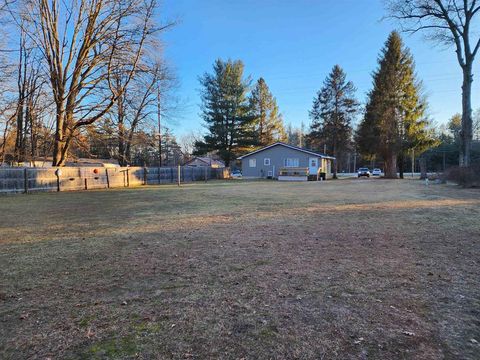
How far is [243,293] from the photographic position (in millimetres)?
3119

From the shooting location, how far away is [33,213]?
9.27 meters

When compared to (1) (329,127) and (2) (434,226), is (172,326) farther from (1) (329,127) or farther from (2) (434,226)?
(1) (329,127)

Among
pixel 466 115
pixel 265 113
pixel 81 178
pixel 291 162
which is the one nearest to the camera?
pixel 466 115

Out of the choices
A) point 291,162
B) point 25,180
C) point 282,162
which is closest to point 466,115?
point 291,162

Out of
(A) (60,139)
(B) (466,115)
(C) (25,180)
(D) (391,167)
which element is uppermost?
(B) (466,115)

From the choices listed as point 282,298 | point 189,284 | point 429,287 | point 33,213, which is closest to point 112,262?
point 189,284

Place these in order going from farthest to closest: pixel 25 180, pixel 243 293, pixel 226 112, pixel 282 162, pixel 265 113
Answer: pixel 265 113
pixel 226 112
pixel 282 162
pixel 25 180
pixel 243 293

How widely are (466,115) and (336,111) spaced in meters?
20.9

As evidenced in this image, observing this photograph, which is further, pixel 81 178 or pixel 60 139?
pixel 81 178

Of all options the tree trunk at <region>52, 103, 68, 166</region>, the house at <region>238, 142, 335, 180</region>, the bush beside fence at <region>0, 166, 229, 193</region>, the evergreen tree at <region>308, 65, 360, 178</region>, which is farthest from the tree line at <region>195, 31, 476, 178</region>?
the tree trunk at <region>52, 103, 68, 166</region>

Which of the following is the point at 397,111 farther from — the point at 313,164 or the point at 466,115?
the point at 466,115

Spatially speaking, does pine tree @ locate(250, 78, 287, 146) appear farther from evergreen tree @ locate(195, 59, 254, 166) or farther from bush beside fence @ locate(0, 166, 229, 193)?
bush beside fence @ locate(0, 166, 229, 193)

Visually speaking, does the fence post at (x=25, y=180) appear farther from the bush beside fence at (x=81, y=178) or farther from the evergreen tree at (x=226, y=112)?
the evergreen tree at (x=226, y=112)

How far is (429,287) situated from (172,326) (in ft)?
8.37
